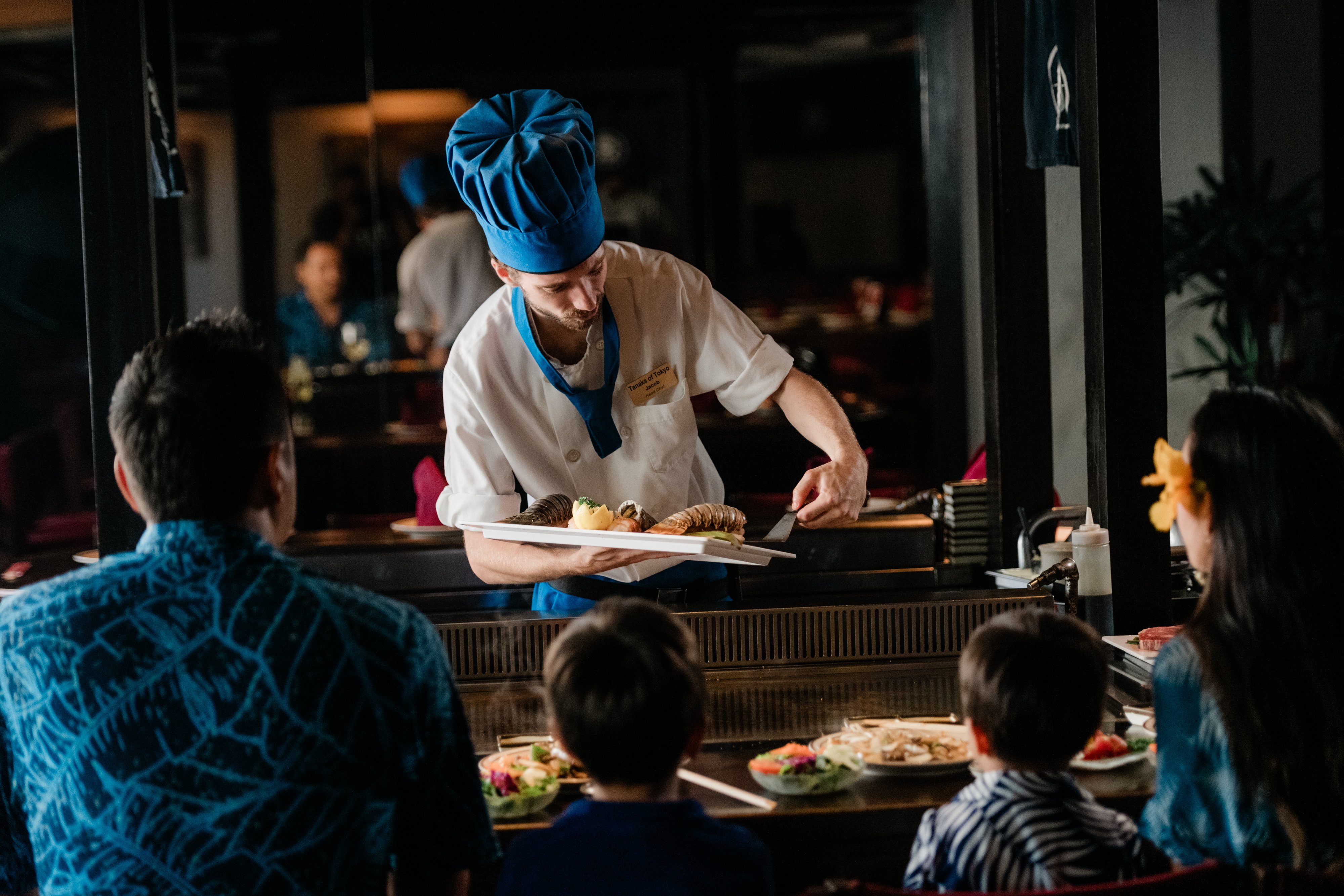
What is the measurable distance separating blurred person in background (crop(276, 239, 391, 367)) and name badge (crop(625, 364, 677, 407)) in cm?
550

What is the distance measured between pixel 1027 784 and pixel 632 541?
64 centimetres

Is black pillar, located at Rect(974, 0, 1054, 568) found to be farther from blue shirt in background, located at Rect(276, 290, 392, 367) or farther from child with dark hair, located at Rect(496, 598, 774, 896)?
blue shirt in background, located at Rect(276, 290, 392, 367)

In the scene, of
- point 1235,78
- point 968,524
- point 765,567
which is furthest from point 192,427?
point 1235,78

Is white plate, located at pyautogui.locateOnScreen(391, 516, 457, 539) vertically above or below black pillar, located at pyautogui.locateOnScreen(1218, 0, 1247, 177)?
below

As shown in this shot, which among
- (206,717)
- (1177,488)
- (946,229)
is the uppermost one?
(946,229)


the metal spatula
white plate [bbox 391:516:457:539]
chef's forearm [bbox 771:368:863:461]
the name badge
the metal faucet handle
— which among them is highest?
the name badge

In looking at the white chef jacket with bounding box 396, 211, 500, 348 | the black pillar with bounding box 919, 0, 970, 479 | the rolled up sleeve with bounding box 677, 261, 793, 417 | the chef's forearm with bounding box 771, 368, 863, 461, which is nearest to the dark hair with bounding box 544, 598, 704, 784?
the chef's forearm with bounding box 771, 368, 863, 461

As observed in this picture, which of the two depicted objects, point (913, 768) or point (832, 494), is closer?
point (913, 768)

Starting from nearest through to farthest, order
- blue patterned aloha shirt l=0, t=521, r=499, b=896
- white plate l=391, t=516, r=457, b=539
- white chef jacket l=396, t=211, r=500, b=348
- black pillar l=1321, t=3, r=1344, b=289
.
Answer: blue patterned aloha shirt l=0, t=521, r=499, b=896 < white plate l=391, t=516, r=457, b=539 < black pillar l=1321, t=3, r=1344, b=289 < white chef jacket l=396, t=211, r=500, b=348

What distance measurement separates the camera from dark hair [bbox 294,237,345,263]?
770 cm

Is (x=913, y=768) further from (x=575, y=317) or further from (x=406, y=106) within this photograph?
(x=406, y=106)

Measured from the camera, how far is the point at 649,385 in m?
2.25

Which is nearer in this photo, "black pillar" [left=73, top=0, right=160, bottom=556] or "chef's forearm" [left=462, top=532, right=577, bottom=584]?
"chef's forearm" [left=462, top=532, right=577, bottom=584]

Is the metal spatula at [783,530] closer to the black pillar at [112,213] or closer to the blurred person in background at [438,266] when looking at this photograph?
the black pillar at [112,213]
